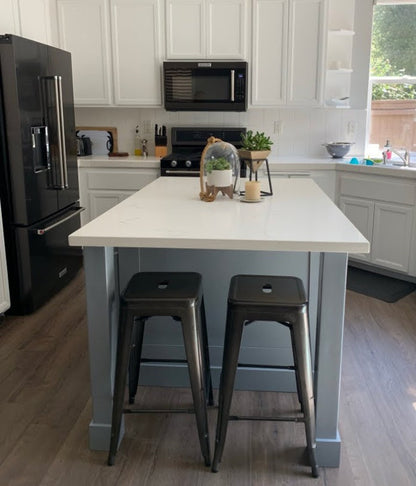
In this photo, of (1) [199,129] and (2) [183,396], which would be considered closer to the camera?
(2) [183,396]

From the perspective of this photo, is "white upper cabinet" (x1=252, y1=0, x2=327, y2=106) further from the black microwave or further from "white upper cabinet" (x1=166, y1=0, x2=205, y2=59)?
"white upper cabinet" (x1=166, y1=0, x2=205, y2=59)

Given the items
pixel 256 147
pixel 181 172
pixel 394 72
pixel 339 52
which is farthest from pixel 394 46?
pixel 256 147

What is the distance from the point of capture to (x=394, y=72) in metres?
4.65

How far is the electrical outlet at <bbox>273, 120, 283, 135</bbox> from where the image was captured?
4930 millimetres

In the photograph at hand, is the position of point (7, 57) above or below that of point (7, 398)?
above

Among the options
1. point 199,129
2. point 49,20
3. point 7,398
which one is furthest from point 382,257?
point 49,20

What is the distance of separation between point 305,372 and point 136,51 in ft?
11.7

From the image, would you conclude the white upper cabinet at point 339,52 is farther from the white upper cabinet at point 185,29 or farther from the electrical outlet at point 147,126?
the electrical outlet at point 147,126

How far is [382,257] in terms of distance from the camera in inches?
162

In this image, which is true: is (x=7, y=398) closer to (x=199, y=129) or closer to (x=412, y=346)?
(x=412, y=346)

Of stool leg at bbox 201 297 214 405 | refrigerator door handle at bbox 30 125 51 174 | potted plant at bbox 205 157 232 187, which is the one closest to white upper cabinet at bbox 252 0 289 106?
refrigerator door handle at bbox 30 125 51 174

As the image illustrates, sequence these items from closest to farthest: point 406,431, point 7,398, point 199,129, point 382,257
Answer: point 406,431
point 7,398
point 382,257
point 199,129

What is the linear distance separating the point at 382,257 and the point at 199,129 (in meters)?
2.05

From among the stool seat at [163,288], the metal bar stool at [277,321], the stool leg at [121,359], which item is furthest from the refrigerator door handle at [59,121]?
the metal bar stool at [277,321]
